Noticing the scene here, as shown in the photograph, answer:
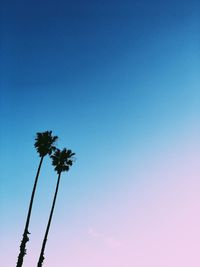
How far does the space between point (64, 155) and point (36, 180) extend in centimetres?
789

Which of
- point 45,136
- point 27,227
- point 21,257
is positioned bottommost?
point 21,257

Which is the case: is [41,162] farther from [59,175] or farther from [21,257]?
[21,257]

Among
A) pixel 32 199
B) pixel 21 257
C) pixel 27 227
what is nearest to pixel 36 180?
pixel 32 199

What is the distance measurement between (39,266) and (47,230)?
475 cm

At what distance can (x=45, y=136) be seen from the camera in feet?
184

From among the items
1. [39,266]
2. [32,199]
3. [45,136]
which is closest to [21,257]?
[39,266]

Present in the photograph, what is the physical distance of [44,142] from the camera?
55.9 metres

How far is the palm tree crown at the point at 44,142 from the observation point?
5544 centimetres

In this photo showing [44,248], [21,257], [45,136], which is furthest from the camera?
[45,136]

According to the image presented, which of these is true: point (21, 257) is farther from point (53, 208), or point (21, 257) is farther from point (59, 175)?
point (59, 175)

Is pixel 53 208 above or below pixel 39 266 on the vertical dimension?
above

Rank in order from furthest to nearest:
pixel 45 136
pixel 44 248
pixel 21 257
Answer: pixel 45 136 < pixel 44 248 < pixel 21 257

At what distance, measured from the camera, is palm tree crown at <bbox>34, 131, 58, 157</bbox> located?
55438 mm

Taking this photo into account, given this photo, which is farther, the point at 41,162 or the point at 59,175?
the point at 59,175
